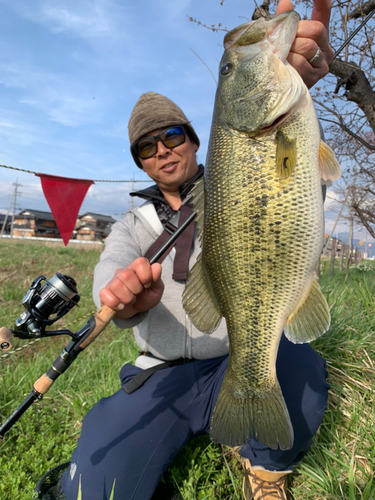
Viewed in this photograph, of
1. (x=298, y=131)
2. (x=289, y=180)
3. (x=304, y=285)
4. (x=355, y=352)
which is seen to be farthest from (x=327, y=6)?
(x=355, y=352)

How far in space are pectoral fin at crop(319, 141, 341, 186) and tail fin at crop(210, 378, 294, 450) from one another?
1094mm

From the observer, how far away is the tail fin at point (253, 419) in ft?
5.30

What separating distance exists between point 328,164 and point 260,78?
551mm

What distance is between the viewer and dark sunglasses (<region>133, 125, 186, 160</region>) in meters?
2.96

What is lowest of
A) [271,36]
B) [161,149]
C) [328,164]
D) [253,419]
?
[253,419]

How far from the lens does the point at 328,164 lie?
5.37ft

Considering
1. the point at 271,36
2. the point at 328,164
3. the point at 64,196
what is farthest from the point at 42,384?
the point at 64,196

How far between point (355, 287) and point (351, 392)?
6.75 ft

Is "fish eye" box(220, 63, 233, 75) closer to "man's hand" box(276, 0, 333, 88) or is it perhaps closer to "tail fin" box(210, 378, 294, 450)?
"man's hand" box(276, 0, 333, 88)

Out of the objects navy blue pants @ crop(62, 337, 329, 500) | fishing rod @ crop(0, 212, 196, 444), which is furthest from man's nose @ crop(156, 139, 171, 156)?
navy blue pants @ crop(62, 337, 329, 500)

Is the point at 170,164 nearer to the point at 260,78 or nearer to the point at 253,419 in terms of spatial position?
the point at 260,78

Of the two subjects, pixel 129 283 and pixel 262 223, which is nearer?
pixel 262 223

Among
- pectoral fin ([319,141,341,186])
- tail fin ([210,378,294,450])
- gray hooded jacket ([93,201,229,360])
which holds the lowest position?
tail fin ([210,378,294,450])

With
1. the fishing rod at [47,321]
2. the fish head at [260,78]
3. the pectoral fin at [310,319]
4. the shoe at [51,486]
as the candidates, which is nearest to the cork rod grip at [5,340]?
the fishing rod at [47,321]
